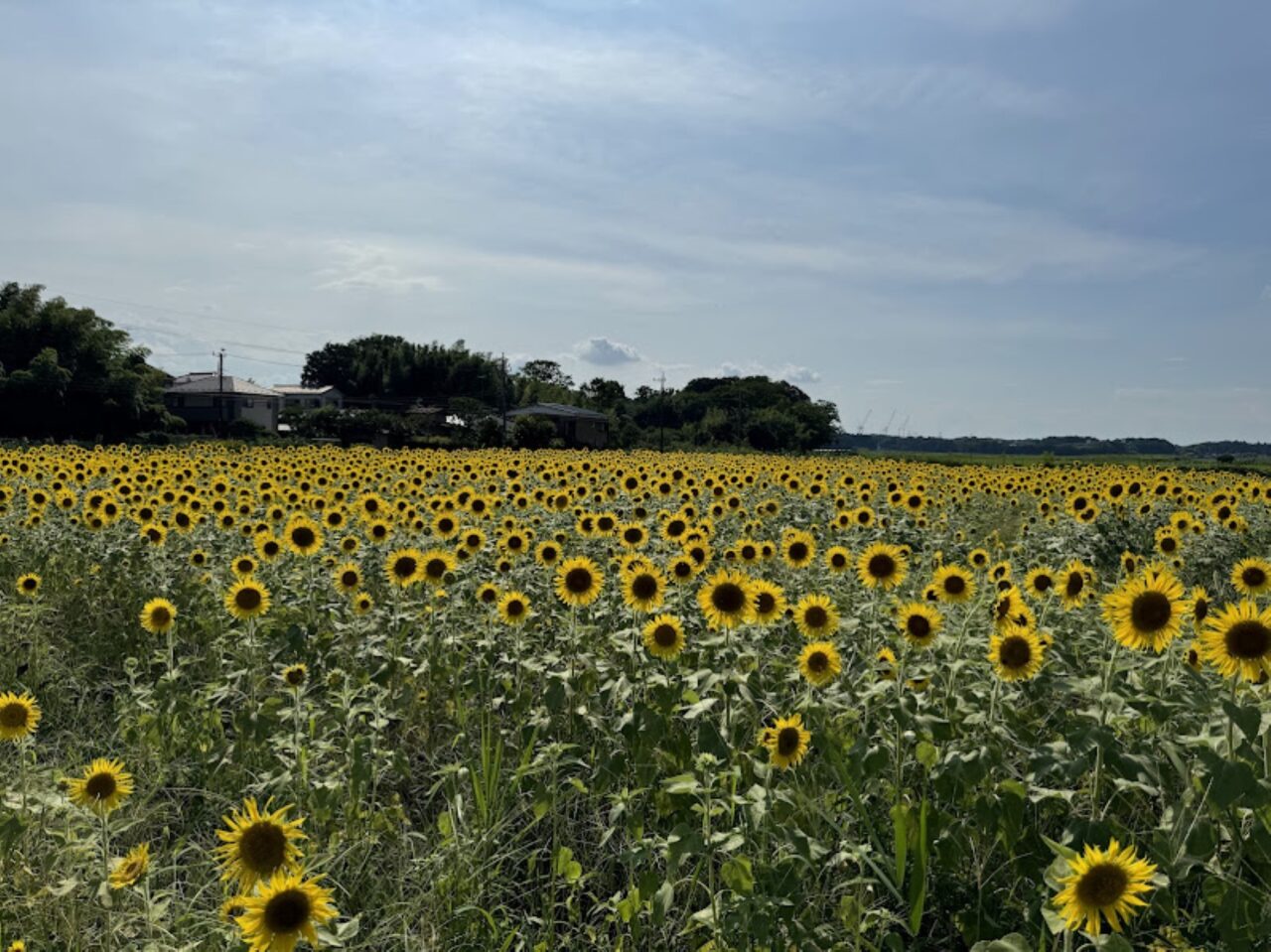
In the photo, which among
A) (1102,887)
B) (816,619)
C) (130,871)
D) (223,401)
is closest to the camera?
(1102,887)

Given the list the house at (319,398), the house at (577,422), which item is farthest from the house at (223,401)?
the house at (577,422)

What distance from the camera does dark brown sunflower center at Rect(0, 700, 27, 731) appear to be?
129 inches

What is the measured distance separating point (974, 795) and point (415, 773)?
258 centimetres

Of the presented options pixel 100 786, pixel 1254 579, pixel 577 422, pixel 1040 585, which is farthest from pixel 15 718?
pixel 577 422

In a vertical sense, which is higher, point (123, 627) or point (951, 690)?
point (951, 690)

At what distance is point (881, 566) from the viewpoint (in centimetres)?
445

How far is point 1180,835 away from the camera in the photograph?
2.37 m

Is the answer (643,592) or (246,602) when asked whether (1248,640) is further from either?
(246,602)

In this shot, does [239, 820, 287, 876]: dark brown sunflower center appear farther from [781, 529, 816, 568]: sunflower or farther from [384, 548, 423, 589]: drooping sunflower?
[781, 529, 816, 568]: sunflower

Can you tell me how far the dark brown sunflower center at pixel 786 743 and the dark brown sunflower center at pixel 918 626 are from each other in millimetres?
731

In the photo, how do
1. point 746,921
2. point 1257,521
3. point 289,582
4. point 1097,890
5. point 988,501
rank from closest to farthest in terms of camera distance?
point 1097,890 → point 746,921 → point 289,582 → point 1257,521 → point 988,501

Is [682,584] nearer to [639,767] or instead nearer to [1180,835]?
[639,767]

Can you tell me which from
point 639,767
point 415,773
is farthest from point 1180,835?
point 415,773

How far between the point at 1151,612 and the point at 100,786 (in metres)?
3.23
